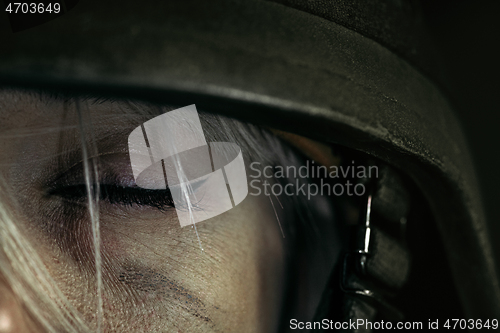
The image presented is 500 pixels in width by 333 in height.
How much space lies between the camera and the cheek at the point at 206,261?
0.39 meters

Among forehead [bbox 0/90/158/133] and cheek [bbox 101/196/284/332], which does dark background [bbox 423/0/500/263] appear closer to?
cheek [bbox 101/196/284/332]

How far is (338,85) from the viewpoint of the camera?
→ 1.24 ft

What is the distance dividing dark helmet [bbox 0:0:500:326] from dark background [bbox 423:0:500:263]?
11.4 inches

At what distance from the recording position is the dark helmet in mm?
304

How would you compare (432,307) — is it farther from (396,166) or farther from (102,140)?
(102,140)

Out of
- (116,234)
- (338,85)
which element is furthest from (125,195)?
(338,85)

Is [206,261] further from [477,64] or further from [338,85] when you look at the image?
[477,64]

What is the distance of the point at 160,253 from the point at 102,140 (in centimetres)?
13

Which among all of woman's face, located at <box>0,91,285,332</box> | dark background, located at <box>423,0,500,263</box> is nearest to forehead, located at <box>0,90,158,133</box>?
woman's face, located at <box>0,91,285,332</box>

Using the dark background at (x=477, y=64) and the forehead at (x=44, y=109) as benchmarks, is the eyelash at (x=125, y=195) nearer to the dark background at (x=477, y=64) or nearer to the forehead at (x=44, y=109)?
the forehead at (x=44, y=109)

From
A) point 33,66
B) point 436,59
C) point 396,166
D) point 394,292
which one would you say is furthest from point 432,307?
point 33,66

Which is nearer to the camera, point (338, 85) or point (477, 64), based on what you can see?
point (338, 85)

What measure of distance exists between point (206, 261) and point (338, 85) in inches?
9.4

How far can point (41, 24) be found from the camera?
0.31 m
